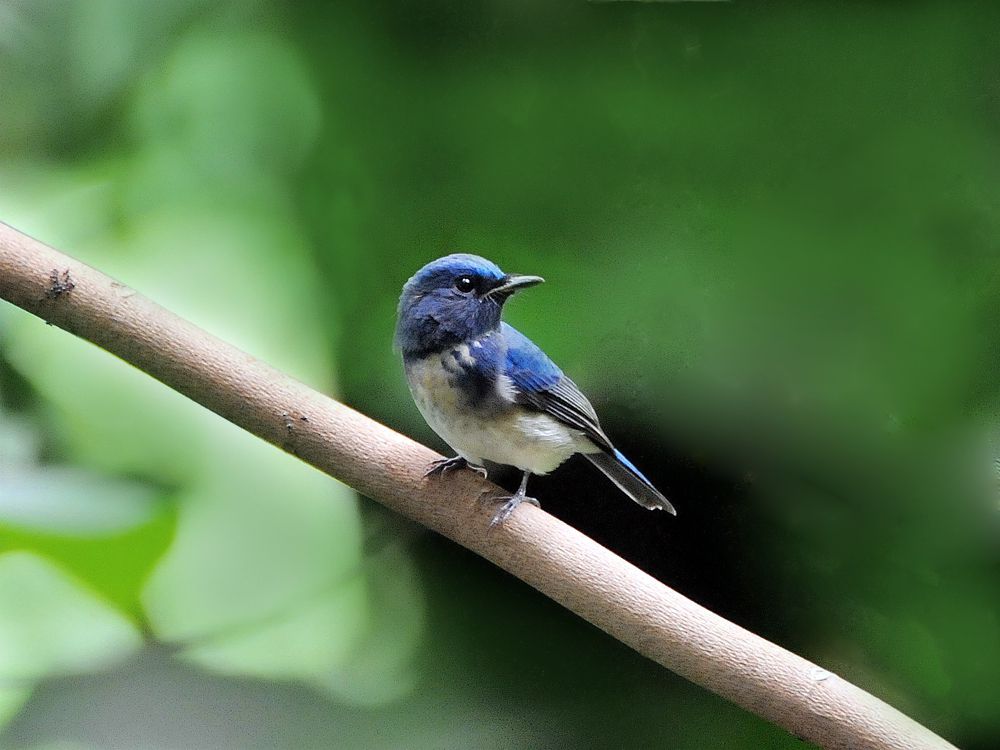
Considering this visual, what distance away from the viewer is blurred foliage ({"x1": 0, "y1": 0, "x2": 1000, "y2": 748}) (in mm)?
1279

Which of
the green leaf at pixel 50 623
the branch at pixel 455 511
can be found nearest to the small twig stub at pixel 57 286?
the branch at pixel 455 511

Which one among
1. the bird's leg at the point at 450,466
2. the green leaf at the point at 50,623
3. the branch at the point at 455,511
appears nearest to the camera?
the branch at the point at 455,511

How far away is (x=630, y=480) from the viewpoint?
4.32ft

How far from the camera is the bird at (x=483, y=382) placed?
4.04ft

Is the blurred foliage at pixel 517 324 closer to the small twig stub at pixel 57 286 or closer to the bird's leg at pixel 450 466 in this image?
the bird's leg at pixel 450 466

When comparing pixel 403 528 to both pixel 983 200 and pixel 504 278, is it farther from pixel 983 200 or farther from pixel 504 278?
pixel 983 200

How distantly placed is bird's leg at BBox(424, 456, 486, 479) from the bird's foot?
63 mm

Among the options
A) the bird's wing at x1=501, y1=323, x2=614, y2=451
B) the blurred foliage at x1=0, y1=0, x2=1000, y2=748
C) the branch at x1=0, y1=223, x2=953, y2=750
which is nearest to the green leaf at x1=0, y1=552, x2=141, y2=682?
the blurred foliage at x1=0, y1=0, x2=1000, y2=748

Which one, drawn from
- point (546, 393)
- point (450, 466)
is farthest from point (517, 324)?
point (450, 466)

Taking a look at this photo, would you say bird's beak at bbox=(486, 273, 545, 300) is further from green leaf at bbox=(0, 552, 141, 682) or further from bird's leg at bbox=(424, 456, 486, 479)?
green leaf at bbox=(0, 552, 141, 682)

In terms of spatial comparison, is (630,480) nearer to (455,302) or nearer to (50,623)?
(455,302)

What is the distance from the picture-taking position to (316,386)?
1.48 metres

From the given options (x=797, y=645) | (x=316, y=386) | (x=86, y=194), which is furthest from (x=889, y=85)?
(x=86, y=194)

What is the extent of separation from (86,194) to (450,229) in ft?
1.95
